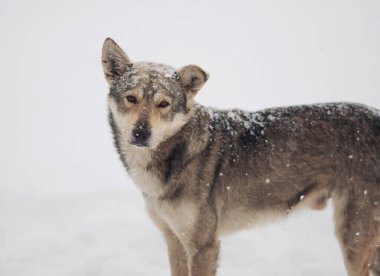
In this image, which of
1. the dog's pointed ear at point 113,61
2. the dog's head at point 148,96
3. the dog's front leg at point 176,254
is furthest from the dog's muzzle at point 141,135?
the dog's front leg at point 176,254

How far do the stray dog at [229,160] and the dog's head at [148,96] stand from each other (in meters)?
0.01

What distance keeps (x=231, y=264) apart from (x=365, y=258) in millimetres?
1718

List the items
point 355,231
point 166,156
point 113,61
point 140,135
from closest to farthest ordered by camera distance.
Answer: point 140,135 < point 355,231 < point 166,156 < point 113,61

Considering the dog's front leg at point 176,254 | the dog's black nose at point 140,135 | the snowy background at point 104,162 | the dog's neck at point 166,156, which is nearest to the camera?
the dog's black nose at point 140,135

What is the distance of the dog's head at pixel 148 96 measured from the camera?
3.99 meters

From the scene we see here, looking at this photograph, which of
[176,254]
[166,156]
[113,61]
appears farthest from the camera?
[176,254]

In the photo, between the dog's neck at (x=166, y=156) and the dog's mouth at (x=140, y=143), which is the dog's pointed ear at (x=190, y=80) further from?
the dog's mouth at (x=140, y=143)

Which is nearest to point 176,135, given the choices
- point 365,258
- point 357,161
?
point 357,161

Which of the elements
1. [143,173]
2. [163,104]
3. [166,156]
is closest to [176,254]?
[143,173]

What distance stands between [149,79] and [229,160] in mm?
1135

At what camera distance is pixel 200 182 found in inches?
164

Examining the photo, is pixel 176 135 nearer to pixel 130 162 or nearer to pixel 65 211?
pixel 130 162

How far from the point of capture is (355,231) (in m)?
4.09

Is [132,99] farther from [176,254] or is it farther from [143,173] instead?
[176,254]
